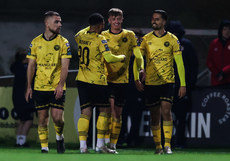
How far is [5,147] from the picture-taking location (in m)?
13.0

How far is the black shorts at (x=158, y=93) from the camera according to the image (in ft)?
37.2

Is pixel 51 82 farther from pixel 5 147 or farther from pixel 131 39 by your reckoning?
pixel 5 147

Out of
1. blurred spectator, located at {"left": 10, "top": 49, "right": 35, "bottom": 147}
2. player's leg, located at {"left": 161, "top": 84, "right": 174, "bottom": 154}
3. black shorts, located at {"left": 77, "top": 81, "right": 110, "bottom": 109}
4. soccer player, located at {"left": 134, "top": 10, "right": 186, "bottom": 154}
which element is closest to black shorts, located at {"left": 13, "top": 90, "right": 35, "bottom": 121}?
blurred spectator, located at {"left": 10, "top": 49, "right": 35, "bottom": 147}

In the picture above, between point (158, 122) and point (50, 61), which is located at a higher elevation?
point (50, 61)

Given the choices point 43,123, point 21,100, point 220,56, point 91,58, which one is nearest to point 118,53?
point 91,58

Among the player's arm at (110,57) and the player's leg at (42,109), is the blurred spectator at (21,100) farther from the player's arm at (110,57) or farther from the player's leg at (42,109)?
the player's arm at (110,57)

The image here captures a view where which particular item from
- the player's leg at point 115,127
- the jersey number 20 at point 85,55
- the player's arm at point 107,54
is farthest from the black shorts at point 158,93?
the jersey number 20 at point 85,55

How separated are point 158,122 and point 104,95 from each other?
3.26 feet

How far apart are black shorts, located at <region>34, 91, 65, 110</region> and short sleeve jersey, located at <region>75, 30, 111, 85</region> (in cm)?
42

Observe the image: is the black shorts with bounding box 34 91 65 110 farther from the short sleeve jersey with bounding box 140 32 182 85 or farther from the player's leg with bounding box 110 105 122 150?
the short sleeve jersey with bounding box 140 32 182 85

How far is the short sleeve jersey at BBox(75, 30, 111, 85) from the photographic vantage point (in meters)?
10.8
